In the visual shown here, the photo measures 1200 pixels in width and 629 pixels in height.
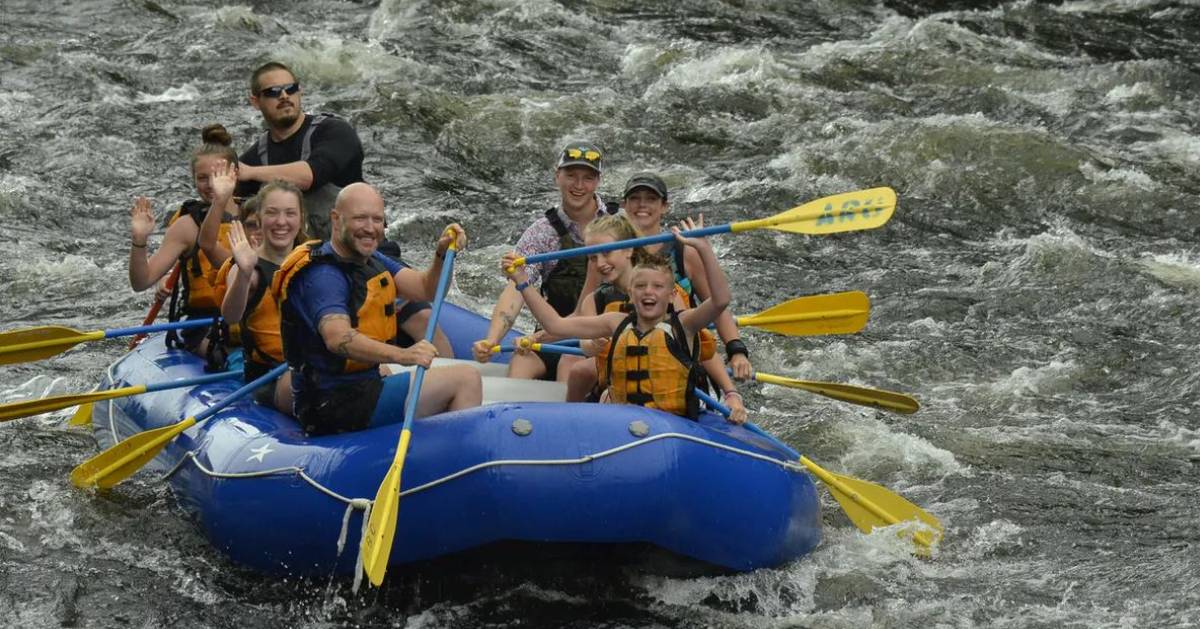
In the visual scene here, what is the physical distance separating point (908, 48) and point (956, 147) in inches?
78.6

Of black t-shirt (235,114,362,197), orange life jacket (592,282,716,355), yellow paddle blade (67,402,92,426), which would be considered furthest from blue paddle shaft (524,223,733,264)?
yellow paddle blade (67,402,92,426)

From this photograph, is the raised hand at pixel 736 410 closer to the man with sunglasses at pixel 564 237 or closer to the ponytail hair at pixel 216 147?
the man with sunglasses at pixel 564 237

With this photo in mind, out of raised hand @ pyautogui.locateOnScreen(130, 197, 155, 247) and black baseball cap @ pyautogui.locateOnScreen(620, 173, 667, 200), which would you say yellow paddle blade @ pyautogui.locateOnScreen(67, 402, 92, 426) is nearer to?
raised hand @ pyautogui.locateOnScreen(130, 197, 155, 247)

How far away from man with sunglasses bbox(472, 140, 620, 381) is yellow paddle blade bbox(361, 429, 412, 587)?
1.32 m

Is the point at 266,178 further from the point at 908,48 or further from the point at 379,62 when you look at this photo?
the point at 908,48

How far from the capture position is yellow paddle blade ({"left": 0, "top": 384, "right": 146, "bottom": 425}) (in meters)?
6.16

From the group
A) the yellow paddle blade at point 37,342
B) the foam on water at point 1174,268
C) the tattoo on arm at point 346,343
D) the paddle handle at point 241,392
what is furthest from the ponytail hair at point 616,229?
the foam on water at point 1174,268

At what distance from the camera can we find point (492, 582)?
5.65 meters

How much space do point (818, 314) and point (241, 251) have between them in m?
2.10

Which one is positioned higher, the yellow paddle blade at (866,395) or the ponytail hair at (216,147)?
the ponytail hair at (216,147)

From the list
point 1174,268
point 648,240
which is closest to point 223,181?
point 648,240

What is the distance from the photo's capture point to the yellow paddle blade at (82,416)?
7.30 metres

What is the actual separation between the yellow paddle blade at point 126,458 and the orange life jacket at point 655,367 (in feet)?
4.84

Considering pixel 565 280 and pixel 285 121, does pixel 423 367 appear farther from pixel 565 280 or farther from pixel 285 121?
pixel 285 121
